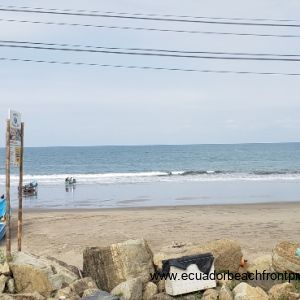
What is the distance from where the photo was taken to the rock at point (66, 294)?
8.01 meters

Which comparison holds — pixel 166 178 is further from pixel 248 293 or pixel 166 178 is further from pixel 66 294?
pixel 248 293

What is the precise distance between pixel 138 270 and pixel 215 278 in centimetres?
143

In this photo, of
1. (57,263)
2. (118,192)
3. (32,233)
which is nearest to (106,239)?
(32,233)

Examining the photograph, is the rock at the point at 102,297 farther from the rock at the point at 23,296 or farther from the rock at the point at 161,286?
the rock at the point at 161,286

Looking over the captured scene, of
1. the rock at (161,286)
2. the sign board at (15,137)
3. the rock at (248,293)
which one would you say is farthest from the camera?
the sign board at (15,137)

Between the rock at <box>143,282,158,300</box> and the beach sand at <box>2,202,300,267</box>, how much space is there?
3.49m

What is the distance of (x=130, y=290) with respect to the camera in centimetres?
817

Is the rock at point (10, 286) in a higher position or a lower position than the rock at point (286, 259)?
lower

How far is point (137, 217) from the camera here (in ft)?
66.8

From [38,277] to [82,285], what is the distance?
2.66 ft

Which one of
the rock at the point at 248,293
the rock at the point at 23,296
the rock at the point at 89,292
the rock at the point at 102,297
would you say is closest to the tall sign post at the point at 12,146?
the rock at the point at 23,296

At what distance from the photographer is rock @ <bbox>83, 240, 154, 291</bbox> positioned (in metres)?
8.89

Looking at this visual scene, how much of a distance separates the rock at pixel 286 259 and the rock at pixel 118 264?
237 centimetres

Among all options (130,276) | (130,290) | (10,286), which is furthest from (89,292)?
(10,286)
